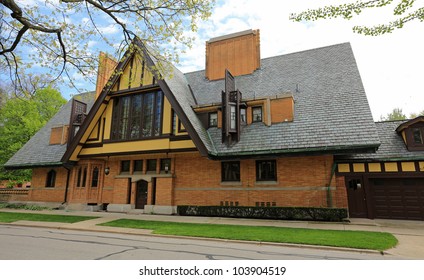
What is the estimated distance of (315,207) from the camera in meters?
13.3

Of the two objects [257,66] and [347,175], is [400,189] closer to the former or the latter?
[347,175]

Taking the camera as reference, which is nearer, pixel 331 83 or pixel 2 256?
pixel 2 256

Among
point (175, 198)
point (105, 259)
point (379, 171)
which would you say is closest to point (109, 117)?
point (175, 198)

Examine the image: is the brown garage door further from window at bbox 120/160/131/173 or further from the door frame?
window at bbox 120/160/131/173

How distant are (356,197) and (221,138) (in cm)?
844

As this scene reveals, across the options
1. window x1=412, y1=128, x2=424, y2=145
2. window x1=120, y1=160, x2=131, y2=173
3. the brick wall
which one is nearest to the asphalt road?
the brick wall

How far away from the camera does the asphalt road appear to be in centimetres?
659

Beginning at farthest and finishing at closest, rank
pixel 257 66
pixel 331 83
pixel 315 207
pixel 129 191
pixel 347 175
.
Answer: pixel 257 66 < pixel 129 191 < pixel 331 83 < pixel 347 175 < pixel 315 207

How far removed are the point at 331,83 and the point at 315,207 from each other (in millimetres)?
8344

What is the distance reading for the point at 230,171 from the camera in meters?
16.2

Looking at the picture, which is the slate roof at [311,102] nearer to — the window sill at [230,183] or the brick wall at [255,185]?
the brick wall at [255,185]

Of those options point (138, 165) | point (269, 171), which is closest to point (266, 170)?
point (269, 171)

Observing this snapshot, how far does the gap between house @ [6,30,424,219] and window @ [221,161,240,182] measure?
0.21 feet

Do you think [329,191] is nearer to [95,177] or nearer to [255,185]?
[255,185]
